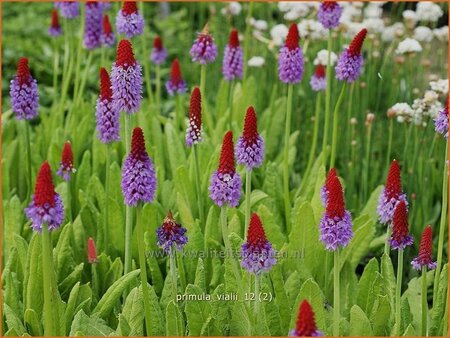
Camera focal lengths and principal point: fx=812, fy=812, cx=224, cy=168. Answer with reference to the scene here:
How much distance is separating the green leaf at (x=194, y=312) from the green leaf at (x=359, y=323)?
0.61m

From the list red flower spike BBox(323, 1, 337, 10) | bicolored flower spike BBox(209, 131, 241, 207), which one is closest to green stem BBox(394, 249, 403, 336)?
bicolored flower spike BBox(209, 131, 241, 207)

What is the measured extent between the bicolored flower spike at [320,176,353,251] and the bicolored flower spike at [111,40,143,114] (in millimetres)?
880

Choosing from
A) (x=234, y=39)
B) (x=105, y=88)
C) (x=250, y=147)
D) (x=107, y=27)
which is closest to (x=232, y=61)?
(x=234, y=39)

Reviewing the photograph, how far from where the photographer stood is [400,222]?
3.12m

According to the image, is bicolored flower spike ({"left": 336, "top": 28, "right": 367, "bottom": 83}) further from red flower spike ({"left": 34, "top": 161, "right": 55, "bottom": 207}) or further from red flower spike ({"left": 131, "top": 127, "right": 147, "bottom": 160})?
red flower spike ({"left": 34, "top": 161, "right": 55, "bottom": 207})

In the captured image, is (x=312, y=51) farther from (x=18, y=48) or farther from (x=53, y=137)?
(x=18, y=48)

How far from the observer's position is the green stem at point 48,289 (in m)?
2.90

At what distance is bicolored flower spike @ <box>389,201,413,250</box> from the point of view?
3.10 meters

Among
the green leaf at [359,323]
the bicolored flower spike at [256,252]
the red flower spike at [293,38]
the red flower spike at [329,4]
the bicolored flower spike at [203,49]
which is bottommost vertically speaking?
the green leaf at [359,323]

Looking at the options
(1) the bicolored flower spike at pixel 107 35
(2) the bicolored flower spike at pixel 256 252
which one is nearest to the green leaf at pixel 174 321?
(2) the bicolored flower spike at pixel 256 252

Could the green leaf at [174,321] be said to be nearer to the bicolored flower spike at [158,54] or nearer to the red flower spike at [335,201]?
the red flower spike at [335,201]

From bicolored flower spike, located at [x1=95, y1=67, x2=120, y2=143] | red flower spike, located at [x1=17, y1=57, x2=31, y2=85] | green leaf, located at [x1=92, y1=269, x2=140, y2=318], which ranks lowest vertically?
green leaf, located at [x1=92, y1=269, x2=140, y2=318]

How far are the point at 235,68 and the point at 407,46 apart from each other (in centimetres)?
112

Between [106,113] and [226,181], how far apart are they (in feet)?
3.03
